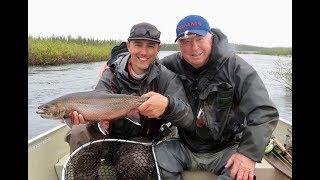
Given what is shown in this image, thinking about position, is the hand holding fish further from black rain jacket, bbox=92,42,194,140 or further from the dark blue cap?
the dark blue cap

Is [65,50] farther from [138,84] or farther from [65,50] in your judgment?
[138,84]

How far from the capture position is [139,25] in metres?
3.16

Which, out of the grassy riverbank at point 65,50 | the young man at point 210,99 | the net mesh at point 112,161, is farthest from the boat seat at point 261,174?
the grassy riverbank at point 65,50

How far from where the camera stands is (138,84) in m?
3.22

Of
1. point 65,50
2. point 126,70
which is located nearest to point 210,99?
point 126,70

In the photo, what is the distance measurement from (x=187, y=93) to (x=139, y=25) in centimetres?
69

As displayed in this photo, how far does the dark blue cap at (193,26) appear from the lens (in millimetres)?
3070

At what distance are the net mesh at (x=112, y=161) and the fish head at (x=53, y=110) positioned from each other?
0.33m

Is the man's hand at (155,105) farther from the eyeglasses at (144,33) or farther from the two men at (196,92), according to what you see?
the eyeglasses at (144,33)

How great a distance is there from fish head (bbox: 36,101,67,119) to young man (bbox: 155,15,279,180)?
82 centimetres
